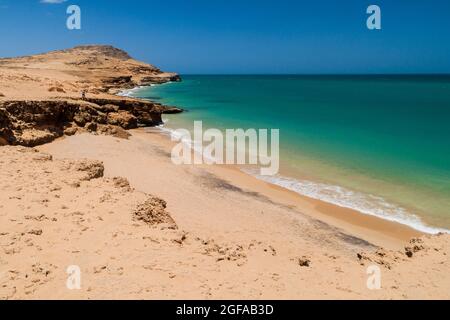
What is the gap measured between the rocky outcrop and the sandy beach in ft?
14.3

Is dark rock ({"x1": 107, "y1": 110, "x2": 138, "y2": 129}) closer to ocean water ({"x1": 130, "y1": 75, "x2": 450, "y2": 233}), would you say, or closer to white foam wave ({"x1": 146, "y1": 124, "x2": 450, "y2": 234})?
ocean water ({"x1": 130, "y1": 75, "x2": 450, "y2": 233})

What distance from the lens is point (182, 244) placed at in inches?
293

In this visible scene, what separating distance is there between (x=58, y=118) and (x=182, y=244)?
16309 mm

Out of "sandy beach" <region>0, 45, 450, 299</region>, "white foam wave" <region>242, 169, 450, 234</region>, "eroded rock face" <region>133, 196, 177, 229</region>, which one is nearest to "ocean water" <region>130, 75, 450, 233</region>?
"white foam wave" <region>242, 169, 450, 234</region>

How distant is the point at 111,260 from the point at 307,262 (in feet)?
11.6

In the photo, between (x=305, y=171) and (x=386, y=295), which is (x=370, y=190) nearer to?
(x=305, y=171)

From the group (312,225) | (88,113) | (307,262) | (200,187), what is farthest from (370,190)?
(88,113)

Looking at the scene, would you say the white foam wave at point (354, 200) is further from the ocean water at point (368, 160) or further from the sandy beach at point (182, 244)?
the sandy beach at point (182, 244)

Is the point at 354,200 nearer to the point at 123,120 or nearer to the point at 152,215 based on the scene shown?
the point at 152,215

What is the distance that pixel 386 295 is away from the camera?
582 centimetres

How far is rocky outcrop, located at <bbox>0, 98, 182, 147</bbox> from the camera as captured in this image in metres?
17.0

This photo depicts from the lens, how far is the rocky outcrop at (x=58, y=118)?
17016 mm
